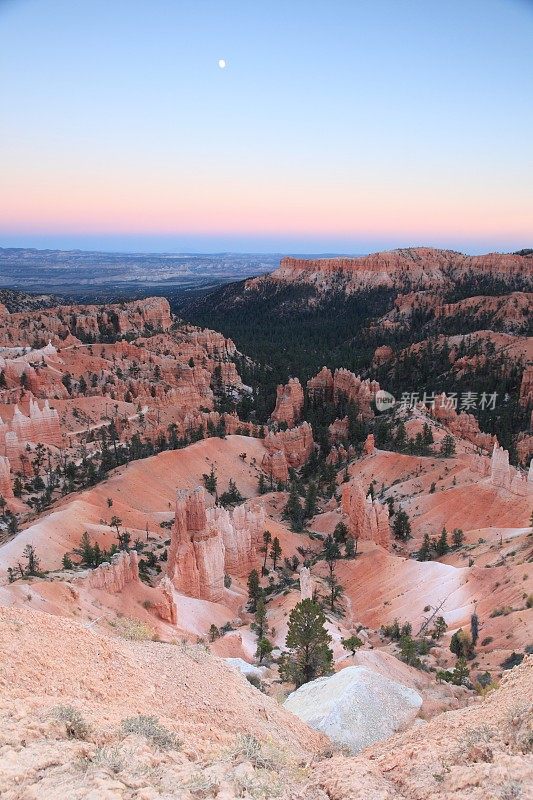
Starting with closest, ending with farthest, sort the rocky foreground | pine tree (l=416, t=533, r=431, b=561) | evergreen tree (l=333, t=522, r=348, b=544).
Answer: the rocky foreground
pine tree (l=416, t=533, r=431, b=561)
evergreen tree (l=333, t=522, r=348, b=544)

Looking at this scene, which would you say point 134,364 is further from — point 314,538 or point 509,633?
point 509,633

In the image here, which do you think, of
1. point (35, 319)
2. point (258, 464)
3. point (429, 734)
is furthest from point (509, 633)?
point (35, 319)

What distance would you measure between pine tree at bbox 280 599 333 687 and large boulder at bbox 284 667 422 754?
2886 millimetres

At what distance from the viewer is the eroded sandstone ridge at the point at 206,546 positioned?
86.3 feet

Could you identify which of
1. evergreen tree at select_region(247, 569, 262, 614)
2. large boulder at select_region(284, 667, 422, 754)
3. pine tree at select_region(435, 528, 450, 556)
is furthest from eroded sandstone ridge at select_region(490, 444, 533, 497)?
large boulder at select_region(284, 667, 422, 754)

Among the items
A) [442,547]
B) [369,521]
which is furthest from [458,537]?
[369,521]

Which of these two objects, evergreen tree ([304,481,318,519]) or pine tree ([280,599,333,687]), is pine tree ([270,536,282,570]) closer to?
evergreen tree ([304,481,318,519])

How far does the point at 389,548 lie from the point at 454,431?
894 inches

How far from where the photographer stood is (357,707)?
37.2ft

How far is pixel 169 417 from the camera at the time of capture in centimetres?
6050

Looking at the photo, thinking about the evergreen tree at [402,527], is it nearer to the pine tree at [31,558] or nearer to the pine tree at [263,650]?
the pine tree at [263,650]

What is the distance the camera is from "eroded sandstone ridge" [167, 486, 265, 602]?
1035 inches

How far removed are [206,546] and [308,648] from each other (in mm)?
10897

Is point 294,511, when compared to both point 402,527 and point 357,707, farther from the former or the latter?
point 357,707
